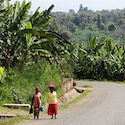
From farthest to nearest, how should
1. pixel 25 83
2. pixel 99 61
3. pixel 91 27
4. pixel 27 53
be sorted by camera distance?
1. pixel 91 27
2. pixel 99 61
3. pixel 27 53
4. pixel 25 83

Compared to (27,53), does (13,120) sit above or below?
below

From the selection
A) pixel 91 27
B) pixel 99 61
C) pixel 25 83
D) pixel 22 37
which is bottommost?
pixel 25 83

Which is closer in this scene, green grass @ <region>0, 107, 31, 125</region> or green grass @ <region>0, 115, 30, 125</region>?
green grass @ <region>0, 115, 30, 125</region>

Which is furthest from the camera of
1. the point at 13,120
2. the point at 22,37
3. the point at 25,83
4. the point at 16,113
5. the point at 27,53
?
the point at 27,53

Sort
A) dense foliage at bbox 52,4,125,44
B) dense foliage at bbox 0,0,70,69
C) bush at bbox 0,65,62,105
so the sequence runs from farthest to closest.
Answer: dense foliage at bbox 52,4,125,44, dense foliage at bbox 0,0,70,69, bush at bbox 0,65,62,105

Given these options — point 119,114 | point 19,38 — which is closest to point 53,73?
point 19,38

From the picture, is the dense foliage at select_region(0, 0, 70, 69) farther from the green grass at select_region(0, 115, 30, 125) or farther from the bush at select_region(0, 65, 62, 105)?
the green grass at select_region(0, 115, 30, 125)

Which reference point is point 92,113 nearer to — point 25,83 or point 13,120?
point 13,120

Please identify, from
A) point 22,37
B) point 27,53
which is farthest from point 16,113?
point 27,53

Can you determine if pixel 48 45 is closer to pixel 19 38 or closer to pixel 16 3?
pixel 19 38

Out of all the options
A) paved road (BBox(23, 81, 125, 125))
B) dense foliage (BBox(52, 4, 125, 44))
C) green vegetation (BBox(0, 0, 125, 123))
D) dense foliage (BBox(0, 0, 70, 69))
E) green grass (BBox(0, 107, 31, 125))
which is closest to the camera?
green grass (BBox(0, 107, 31, 125))

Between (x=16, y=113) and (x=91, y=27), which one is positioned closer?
(x=16, y=113)

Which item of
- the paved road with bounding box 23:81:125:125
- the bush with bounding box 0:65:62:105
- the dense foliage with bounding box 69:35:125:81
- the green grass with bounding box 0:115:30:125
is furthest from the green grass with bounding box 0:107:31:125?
the dense foliage with bounding box 69:35:125:81

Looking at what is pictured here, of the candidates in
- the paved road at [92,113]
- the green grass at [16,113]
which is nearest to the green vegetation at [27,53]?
the green grass at [16,113]
